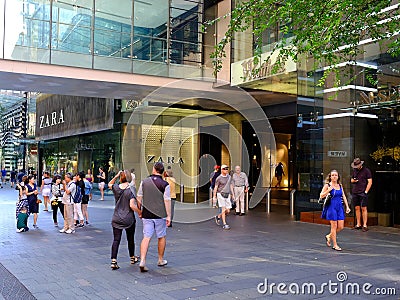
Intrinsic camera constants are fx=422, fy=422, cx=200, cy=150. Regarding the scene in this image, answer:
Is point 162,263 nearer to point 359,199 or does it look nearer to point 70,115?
point 359,199

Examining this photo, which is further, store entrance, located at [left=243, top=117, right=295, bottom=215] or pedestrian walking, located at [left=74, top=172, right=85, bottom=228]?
store entrance, located at [left=243, top=117, right=295, bottom=215]

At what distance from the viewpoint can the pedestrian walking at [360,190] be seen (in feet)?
39.1

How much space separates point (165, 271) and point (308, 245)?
389 cm

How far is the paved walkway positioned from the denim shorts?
607mm

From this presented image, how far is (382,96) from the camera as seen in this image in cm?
1256

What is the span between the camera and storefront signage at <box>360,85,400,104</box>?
1223 centimetres

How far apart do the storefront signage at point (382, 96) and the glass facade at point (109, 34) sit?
735 centimetres

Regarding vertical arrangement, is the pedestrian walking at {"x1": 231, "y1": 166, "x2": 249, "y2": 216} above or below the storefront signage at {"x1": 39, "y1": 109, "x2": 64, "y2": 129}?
below

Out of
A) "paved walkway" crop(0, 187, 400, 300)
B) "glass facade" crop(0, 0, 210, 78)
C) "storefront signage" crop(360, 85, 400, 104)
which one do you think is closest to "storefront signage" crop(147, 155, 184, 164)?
"glass facade" crop(0, 0, 210, 78)

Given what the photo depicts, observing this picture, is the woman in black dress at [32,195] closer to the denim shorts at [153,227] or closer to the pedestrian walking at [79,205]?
the pedestrian walking at [79,205]

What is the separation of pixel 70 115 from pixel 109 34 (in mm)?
14342

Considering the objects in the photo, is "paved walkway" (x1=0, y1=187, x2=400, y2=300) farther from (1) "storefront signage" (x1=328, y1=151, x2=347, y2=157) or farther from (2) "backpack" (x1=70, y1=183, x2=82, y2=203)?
(1) "storefront signage" (x1=328, y1=151, x2=347, y2=157)

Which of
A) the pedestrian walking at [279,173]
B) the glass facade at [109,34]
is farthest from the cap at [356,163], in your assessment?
the pedestrian walking at [279,173]

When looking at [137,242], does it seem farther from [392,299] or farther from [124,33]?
[124,33]
